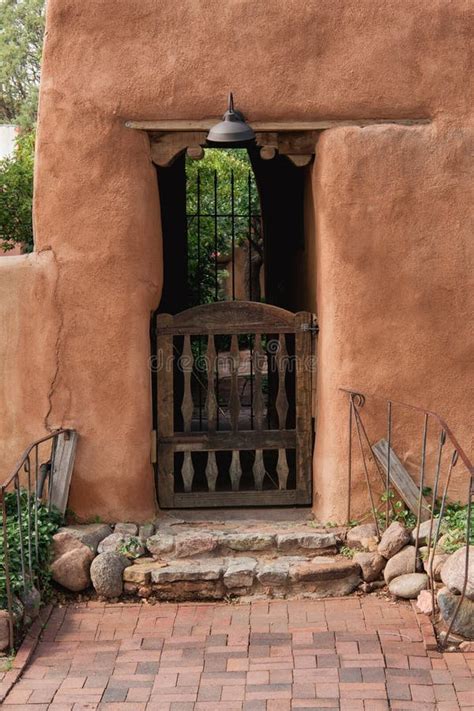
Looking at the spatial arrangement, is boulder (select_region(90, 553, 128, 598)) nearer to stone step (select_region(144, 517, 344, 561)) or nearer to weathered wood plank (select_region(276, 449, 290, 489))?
stone step (select_region(144, 517, 344, 561))

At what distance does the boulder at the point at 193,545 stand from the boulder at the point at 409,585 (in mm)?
1296

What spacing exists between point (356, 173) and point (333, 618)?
3098 millimetres

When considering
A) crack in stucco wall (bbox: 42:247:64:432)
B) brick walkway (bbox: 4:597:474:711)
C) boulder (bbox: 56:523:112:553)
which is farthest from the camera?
crack in stucco wall (bbox: 42:247:64:432)

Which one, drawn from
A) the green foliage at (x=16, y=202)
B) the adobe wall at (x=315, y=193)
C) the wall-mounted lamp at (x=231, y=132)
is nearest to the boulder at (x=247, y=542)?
the adobe wall at (x=315, y=193)

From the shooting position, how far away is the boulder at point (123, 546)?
748 centimetres

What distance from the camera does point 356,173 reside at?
767cm

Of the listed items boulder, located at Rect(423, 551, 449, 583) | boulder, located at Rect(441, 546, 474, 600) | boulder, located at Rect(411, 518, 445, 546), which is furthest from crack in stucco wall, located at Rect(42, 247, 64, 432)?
boulder, located at Rect(441, 546, 474, 600)

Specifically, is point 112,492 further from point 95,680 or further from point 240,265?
point 240,265

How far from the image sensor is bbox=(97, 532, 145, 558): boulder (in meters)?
7.48

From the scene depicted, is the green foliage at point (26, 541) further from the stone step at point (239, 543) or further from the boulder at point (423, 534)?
the boulder at point (423, 534)

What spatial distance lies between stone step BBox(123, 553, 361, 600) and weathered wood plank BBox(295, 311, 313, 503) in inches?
45.1

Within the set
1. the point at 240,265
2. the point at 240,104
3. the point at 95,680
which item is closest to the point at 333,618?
the point at 95,680

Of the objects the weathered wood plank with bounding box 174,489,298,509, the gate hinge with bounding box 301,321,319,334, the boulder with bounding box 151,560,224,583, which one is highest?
the gate hinge with bounding box 301,321,319,334

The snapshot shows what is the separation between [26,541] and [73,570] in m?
0.38
